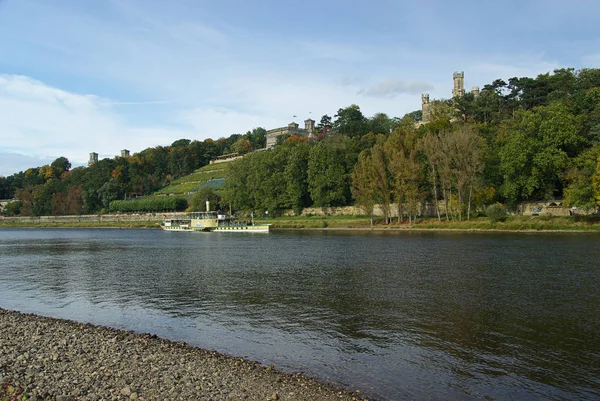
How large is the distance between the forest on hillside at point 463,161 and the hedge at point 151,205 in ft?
Result: 105

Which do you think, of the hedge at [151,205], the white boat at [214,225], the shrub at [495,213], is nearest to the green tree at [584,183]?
the shrub at [495,213]

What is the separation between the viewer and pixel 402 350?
16.1 m

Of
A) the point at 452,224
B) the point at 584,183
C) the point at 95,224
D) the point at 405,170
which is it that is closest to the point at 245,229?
the point at 405,170

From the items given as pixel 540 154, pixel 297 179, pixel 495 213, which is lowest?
pixel 495 213

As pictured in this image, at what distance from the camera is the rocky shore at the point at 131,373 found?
452 inches

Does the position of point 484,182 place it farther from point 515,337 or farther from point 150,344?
point 150,344

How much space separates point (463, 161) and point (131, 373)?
219 ft

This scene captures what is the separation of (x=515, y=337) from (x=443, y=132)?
68.1 metres

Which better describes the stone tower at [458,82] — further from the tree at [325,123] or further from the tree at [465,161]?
the tree at [465,161]

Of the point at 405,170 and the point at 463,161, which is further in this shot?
the point at 405,170

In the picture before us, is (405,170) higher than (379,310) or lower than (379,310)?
higher

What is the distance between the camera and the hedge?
479 feet

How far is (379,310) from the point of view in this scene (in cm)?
2202

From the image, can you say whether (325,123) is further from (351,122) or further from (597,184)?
(597,184)
